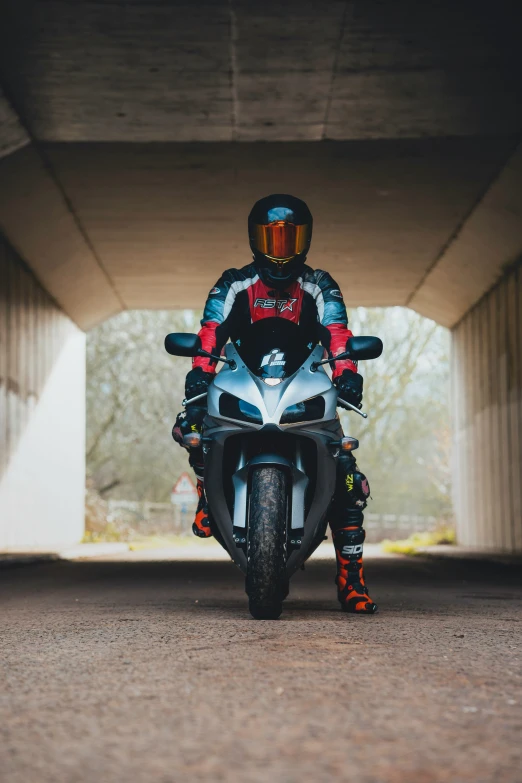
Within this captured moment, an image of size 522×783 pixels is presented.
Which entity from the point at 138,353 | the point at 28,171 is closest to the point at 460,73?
the point at 28,171

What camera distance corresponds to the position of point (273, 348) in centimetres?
604

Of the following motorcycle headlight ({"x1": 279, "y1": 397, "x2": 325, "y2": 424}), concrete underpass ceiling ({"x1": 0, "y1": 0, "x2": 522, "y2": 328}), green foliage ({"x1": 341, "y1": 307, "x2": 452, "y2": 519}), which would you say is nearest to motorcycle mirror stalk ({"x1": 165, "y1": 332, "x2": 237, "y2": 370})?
motorcycle headlight ({"x1": 279, "y1": 397, "x2": 325, "y2": 424})

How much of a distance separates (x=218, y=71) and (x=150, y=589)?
5897mm

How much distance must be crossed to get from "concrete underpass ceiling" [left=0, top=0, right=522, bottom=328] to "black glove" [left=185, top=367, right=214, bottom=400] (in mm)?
5694

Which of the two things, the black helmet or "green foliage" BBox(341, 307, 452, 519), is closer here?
the black helmet

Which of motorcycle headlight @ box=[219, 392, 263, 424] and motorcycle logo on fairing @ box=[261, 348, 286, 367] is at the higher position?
motorcycle logo on fairing @ box=[261, 348, 286, 367]

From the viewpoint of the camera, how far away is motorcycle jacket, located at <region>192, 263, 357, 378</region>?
6.21 m

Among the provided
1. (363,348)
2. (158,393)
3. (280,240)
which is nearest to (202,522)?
(363,348)

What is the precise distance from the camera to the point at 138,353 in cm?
3709

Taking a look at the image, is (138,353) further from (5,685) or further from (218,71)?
(5,685)

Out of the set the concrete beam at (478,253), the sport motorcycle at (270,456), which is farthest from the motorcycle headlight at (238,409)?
the concrete beam at (478,253)

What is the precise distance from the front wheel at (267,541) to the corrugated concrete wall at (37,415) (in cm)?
1262

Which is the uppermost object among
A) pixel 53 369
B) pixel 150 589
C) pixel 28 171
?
pixel 28 171

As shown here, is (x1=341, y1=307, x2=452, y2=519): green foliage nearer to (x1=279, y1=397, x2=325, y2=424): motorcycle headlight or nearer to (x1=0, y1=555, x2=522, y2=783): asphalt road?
(x1=279, y1=397, x2=325, y2=424): motorcycle headlight
